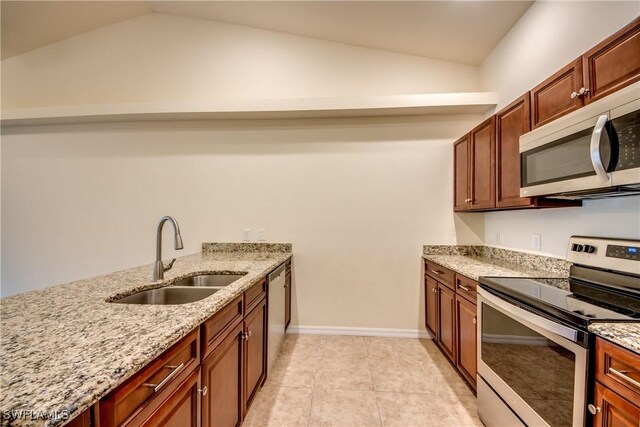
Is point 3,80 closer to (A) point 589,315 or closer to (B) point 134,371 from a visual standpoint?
(B) point 134,371

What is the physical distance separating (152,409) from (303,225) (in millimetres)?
2219

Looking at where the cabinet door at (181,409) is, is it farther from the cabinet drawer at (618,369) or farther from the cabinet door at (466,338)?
the cabinet door at (466,338)

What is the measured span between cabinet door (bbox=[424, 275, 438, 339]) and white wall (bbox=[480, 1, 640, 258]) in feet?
2.50

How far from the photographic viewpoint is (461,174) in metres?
2.63

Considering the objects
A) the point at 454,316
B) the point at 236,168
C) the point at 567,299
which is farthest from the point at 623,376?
the point at 236,168

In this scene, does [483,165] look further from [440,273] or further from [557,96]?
[440,273]

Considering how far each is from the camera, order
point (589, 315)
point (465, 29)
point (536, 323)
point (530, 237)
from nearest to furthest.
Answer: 1. point (589, 315)
2. point (536, 323)
3. point (530, 237)
4. point (465, 29)

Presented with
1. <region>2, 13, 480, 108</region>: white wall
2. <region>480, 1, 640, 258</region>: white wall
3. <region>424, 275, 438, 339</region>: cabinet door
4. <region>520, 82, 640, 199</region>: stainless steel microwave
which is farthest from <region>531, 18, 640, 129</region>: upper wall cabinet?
<region>424, 275, 438, 339</region>: cabinet door

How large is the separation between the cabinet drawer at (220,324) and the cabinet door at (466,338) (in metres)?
1.55

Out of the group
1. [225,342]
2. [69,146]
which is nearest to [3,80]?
[69,146]

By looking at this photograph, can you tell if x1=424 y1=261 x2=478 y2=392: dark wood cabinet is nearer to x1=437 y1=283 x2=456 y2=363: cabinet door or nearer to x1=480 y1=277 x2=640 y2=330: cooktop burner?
x1=437 y1=283 x2=456 y2=363: cabinet door

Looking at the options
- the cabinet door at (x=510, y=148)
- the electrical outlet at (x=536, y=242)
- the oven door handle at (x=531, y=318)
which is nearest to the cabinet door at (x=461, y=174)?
the cabinet door at (x=510, y=148)

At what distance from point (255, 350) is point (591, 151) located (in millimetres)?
2104

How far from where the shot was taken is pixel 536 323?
118 centimetres
